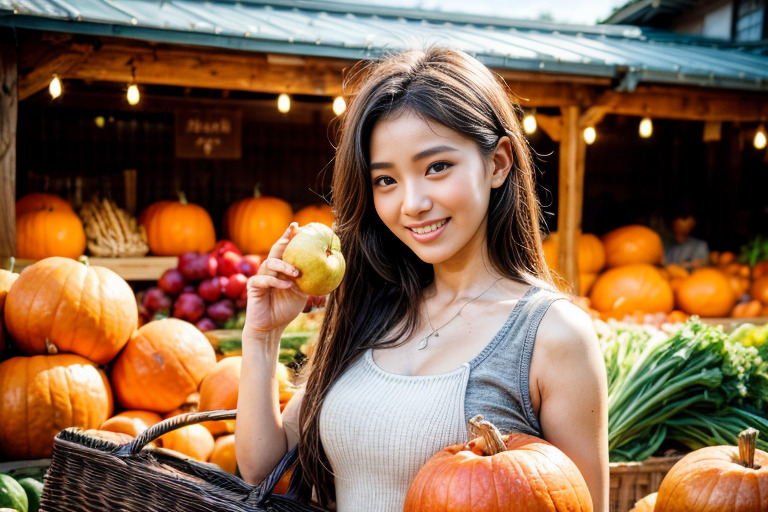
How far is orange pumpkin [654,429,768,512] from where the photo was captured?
1.78 metres

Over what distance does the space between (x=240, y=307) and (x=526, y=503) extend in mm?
4017

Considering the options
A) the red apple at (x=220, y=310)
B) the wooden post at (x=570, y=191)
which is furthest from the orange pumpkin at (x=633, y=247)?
the red apple at (x=220, y=310)

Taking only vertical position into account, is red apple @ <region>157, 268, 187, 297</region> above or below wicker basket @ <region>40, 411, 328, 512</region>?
above

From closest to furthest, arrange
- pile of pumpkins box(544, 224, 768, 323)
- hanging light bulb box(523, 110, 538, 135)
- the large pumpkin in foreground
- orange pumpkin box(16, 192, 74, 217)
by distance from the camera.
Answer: the large pumpkin in foreground → orange pumpkin box(16, 192, 74, 217) → hanging light bulb box(523, 110, 538, 135) → pile of pumpkins box(544, 224, 768, 323)

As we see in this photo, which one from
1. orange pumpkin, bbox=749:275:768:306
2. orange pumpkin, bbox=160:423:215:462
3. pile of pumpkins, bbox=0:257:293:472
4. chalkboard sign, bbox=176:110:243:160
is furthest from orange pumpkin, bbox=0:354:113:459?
orange pumpkin, bbox=749:275:768:306

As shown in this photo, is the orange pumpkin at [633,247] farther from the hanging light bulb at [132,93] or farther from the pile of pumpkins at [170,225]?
the hanging light bulb at [132,93]

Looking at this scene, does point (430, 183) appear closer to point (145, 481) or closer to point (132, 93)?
point (145, 481)

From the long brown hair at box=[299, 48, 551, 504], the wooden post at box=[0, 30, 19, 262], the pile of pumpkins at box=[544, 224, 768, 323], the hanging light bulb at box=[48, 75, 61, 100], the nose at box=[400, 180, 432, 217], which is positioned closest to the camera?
the nose at box=[400, 180, 432, 217]

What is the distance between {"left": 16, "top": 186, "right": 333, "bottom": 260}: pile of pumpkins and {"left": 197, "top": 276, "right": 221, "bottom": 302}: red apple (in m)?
0.72

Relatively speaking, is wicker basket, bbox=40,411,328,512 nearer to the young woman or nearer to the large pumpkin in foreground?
the young woman

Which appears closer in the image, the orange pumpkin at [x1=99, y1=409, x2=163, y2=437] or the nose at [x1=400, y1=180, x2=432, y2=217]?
the nose at [x1=400, y1=180, x2=432, y2=217]

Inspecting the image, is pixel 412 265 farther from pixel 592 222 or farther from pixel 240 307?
pixel 592 222

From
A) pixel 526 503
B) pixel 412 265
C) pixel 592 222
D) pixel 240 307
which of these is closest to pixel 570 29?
pixel 592 222

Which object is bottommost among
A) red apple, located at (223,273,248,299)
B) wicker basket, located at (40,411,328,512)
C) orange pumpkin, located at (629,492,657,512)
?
orange pumpkin, located at (629,492,657,512)
